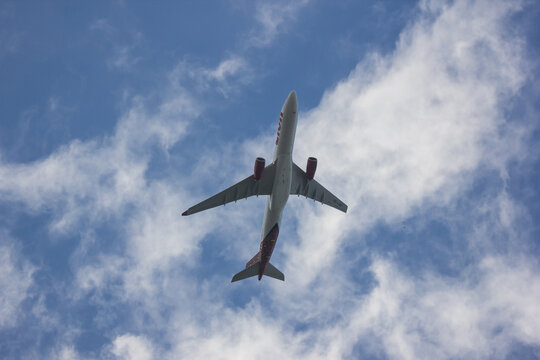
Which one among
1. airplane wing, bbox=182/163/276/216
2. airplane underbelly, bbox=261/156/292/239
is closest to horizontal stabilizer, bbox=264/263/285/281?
airplane underbelly, bbox=261/156/292/239

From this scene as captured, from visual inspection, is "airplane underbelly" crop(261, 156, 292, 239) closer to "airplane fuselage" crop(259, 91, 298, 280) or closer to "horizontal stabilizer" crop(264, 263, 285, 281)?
"airplane fuselage" crop(259, 91, 298, 280)

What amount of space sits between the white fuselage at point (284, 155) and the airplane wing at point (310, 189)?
5.27 m

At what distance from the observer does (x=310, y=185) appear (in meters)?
56.8

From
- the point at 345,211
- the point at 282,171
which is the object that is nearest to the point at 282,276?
the point at 345,211

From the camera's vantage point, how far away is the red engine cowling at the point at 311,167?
2048 inches

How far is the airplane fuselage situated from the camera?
1921 inches

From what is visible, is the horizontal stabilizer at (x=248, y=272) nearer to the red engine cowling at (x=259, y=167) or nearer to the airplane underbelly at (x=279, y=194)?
the airplane underbelly at (x=279, y=194)

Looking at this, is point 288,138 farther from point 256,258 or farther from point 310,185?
point 256,258

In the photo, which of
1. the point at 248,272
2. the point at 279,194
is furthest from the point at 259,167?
the point at 248,272

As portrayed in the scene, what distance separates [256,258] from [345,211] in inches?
525

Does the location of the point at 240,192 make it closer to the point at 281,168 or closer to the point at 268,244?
the point at 268,244

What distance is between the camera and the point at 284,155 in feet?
163

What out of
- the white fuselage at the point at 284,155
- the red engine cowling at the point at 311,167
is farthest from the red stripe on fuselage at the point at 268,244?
the red engine cowling at the point at 311,167

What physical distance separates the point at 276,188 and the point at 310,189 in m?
8.33
